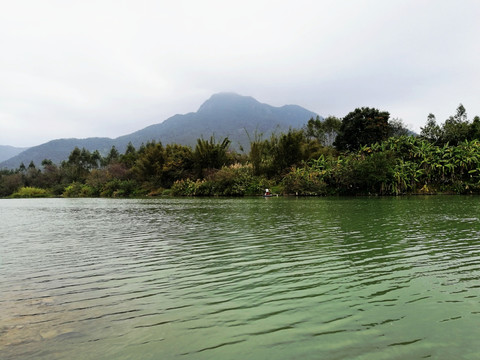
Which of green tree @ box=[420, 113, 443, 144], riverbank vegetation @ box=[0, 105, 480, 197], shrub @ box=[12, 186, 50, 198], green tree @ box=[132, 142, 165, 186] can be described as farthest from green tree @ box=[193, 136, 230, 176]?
shrub @ box=[12, 186, 50, 198]

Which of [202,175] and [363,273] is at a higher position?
[202,175]

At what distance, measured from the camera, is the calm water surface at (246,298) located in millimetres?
3178

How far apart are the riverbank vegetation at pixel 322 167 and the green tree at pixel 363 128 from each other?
0.11 metres

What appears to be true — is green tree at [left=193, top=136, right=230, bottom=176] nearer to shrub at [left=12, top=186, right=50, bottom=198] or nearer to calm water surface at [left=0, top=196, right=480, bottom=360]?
shrub at [left=12, top=186, right=50, bottom=198]

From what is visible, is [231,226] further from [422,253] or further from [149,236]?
[422,253]

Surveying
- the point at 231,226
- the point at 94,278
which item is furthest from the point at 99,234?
the point at 94,278

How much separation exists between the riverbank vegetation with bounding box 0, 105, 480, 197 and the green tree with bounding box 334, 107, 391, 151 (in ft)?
0.35

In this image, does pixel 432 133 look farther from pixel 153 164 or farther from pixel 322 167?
pixel 153 164

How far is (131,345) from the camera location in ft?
10.6

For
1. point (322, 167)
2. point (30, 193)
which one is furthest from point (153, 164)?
point (30, 193)

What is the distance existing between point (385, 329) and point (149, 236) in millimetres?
7770

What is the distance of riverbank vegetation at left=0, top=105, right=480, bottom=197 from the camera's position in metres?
29.3

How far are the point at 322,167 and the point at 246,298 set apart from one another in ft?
97.1

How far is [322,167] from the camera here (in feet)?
108
